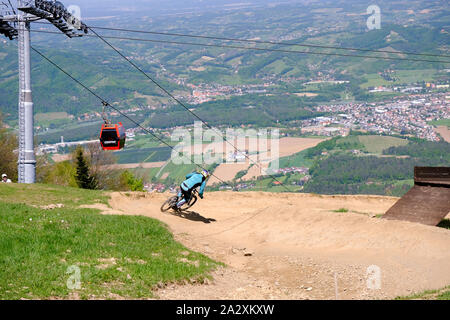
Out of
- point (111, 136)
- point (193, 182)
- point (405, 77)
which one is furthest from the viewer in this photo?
point (405, 77)

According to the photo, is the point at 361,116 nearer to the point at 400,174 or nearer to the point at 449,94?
the point at 449,94

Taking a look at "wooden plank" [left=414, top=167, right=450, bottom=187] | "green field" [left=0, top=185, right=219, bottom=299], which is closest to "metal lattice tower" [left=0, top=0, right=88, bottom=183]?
"green field" [left=0, top=185, right=219, bottom=299]

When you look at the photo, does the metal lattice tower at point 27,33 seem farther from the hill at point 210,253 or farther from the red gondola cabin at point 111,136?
the red gondola cabin at point 111,136

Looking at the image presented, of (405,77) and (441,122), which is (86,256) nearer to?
(441,122)

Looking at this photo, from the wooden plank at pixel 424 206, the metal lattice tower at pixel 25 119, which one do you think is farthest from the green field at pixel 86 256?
the metal lattice tower at pixel 25 119

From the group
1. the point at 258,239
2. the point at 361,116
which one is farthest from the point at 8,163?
the point at 361,116

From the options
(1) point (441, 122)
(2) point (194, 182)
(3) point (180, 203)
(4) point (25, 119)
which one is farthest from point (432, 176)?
(1) point (441, 122)
